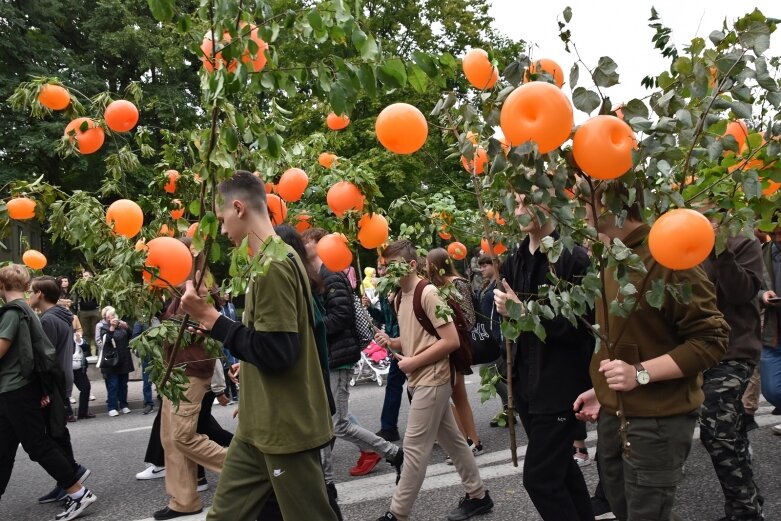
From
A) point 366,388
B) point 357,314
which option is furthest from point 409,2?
point 357,314

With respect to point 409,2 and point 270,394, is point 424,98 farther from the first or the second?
point 270,394

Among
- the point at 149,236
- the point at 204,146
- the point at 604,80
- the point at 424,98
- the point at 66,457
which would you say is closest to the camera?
the point at 604,80

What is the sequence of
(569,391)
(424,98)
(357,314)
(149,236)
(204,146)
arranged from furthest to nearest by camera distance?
(424,98)
(357,314)
(149,236)
(569,391)
(204,146)

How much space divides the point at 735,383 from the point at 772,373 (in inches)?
41.6

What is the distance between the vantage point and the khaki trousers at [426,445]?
4.29m

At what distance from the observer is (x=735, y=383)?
407 centimetres

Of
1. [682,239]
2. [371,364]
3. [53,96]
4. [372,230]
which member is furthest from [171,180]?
[371,364]

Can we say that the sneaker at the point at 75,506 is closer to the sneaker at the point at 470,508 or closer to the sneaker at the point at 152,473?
the sneaker at the point at 152,473

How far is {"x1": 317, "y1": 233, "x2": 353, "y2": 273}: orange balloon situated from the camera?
15.4 feet

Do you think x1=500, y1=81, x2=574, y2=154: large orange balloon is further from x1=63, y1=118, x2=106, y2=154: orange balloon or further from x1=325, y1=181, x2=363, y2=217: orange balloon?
x1=63, y1=118, x2=106, y2=154: orange balloon

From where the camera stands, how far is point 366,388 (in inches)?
445

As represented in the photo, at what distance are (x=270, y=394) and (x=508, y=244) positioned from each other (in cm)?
150

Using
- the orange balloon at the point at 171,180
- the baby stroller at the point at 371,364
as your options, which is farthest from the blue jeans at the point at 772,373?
the baby stroller at the point at 371,364

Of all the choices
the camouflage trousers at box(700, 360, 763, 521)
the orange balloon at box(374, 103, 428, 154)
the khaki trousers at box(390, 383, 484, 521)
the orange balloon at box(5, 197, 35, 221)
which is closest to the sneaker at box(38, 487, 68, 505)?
the orange balloon at box(5, 197, 35, 221)
